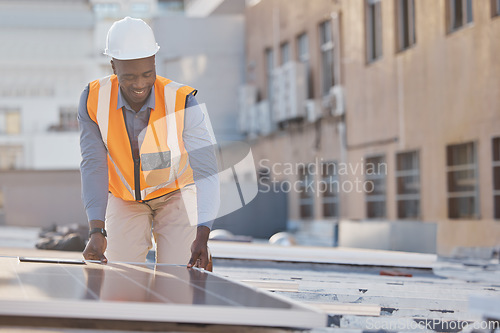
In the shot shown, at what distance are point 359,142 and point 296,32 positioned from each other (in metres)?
5.07

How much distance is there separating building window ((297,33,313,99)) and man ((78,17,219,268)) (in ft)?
57.8

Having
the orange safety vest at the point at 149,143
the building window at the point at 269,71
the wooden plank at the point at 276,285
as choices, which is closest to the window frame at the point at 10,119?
the building window at the point at 269,71

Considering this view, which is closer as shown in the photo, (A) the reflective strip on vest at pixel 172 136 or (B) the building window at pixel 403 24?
(A) the reflective strip on vest at pixel 172 136

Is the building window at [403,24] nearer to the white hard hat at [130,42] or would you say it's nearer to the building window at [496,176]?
the building window at [496,176]

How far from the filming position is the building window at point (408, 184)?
16266 mm

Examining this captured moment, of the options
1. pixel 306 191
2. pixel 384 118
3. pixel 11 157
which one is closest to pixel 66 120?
pixel 11 157

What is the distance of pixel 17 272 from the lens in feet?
11.1

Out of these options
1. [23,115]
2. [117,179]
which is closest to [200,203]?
[117,179]

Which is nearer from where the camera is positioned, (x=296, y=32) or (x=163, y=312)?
(x=163, y=312)

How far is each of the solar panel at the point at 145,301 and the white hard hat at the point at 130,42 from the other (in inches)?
47.6

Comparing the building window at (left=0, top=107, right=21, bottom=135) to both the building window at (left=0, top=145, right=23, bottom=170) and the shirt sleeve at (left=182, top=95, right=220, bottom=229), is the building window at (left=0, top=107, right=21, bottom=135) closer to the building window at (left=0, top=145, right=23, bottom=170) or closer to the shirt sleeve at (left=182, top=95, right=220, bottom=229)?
the building window at (left=0, top=145, right=23, bottom=170)

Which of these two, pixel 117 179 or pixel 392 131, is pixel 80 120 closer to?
pixel 117 179

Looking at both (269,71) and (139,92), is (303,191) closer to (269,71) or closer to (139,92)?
(269,71)

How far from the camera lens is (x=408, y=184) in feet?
54.7
